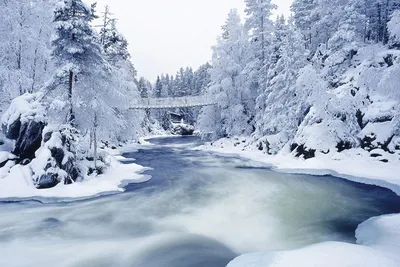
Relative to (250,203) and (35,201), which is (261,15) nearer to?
(250,203)

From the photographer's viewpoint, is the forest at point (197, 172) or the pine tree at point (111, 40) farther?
the pine tree at point (111, 40)

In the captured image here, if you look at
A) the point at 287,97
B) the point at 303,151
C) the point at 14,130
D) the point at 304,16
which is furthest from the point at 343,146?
the point at 304,16

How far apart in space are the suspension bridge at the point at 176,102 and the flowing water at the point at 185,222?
2349 centimetres

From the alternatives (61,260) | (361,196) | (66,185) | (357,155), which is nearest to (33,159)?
(66,185)

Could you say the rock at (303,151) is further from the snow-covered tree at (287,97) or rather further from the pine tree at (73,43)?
the pine tree at (73,43)

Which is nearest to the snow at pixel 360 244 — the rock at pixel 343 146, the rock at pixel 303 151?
the rock at pixel 343 146

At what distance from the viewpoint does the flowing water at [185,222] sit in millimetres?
7926

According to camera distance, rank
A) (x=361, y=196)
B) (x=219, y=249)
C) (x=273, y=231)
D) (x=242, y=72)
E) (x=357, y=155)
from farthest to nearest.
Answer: (x=242, y=72) < (x=357, y=155) < (x=361, y=196) < (x=273, y=231) < (x=219, y=249)

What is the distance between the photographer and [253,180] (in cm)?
1738

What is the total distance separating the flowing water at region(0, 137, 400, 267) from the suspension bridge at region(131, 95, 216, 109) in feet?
77.1

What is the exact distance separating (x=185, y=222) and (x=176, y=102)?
126 ft

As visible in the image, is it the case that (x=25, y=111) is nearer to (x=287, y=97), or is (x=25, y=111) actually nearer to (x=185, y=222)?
(x=185, y=222)

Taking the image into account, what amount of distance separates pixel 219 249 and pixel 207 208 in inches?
155

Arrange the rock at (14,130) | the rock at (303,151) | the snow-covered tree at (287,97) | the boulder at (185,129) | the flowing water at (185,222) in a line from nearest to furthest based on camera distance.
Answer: the flowing water at (185,222), the rock at (14,130), the rock at (303,151), the snow-covered tree at (287,97), the boulder at (185,129)
